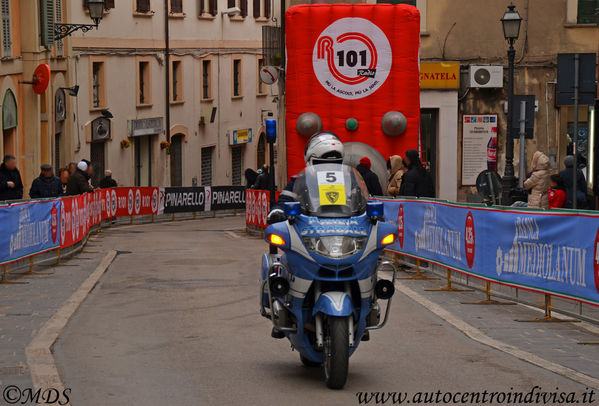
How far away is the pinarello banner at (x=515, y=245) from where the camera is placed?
11.5 metres

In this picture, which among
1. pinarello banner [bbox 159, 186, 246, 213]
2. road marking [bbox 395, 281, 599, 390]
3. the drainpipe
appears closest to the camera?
road marking [bbox 395, 281, 599, 390]

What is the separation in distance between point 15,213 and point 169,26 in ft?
103

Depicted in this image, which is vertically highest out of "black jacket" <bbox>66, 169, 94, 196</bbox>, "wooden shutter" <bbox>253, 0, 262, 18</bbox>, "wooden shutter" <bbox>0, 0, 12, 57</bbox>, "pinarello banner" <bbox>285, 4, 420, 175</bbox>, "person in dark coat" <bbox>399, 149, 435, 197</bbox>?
"wooden shutter" <bbox>253, 0, 262, 18</bbox>

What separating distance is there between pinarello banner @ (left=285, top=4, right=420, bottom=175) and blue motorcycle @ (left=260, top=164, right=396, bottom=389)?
12929 mm

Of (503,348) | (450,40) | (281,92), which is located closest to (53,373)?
(503,348)

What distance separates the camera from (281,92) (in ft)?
117

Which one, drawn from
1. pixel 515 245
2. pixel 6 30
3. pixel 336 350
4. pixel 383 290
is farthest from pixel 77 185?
pixel 336 350

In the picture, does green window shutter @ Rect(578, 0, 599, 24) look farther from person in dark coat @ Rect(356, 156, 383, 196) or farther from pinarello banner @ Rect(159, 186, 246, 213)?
pinarello banner @ Rect(159, 186, 246, 213)

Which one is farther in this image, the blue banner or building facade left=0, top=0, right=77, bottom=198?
building facade left=0, top=0, right=77, bottom=198

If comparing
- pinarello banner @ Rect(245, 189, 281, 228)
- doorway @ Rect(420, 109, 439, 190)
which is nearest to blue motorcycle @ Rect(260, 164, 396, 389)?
pinarello banner @ Rect(245, 189, 281, 228)

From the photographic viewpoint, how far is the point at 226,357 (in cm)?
1030

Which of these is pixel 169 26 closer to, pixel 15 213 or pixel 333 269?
pixel 15 213

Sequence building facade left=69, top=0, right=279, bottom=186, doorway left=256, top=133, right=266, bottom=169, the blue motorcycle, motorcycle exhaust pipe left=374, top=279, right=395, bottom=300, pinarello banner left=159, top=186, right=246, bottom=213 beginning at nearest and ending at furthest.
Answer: the blue motorcycle → motorcycle exhaust pipe left=374, top=279, right=395, bottom=300 → pinarello banner left=159, top=186, right=246, bottom=213 → building facade left=69, top=0, right=279, bottom=186 → doorway left=256, top=133, right=266, bottom=169

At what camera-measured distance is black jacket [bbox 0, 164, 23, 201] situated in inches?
834
